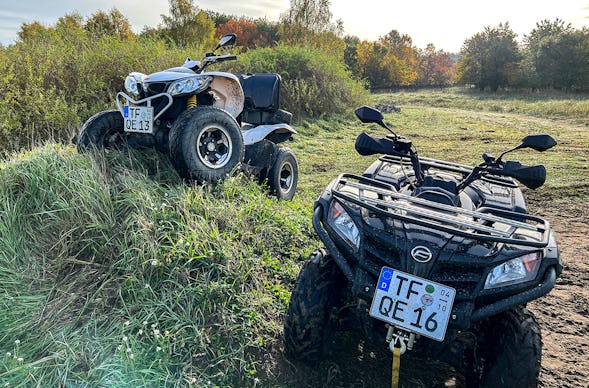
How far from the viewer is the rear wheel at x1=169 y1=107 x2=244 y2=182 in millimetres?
3188

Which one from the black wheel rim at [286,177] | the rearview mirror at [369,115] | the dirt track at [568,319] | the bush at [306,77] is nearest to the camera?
A: the dirt track at [568,319]

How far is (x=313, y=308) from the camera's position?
206 centimetres

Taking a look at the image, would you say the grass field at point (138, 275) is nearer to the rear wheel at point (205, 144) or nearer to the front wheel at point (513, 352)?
the rear wheel at point (205, 144)

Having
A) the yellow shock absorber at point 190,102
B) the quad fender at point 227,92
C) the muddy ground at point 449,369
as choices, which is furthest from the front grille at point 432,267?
the quad fender at point 227,92

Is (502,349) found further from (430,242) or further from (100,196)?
(100,196)

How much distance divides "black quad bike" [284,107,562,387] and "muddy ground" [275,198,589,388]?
7.7 inches

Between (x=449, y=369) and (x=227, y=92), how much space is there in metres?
2.99

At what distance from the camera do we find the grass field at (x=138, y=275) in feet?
6.86

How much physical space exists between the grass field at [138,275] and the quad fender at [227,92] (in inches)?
32.0

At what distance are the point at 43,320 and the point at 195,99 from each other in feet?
6.88

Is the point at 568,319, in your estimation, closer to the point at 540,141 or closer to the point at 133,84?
the point at 540,141

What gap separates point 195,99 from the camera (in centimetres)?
362

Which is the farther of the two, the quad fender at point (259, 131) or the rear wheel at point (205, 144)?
the quad fender at point (259, 131)

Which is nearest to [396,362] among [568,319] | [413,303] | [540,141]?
[413,303]
